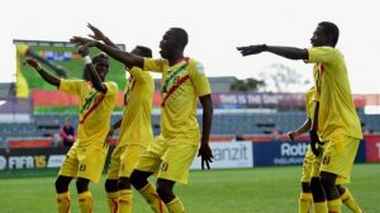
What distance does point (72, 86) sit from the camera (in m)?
11.9

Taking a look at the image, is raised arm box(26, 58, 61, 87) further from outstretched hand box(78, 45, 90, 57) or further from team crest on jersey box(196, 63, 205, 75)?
team crest on jersey box(196, 63, 205, 75)

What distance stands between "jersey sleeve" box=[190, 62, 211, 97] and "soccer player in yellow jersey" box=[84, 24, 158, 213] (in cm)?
155

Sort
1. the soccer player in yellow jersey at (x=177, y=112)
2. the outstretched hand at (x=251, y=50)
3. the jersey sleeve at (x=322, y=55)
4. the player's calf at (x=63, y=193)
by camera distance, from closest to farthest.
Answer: the outstretched hand at (x=251, y=50), the jersey sleeve at (x=322, y=55), the soccer player in yellow jersey at (x=177, y=112), the player's calf at (x=63, y=193)

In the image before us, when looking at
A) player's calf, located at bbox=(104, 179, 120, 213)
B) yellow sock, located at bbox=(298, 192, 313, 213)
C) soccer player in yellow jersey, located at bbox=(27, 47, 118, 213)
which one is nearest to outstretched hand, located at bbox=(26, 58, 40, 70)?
soccer player in yellow jersey, located at bbox=(27, 47, 118, 213)

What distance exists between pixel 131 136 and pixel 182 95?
5.86 feet

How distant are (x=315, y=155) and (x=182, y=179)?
6.02ft

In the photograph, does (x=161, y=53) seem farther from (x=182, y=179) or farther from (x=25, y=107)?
(x=25, y=107)

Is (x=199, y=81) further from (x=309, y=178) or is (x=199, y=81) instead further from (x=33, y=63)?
(x=33, y=63)

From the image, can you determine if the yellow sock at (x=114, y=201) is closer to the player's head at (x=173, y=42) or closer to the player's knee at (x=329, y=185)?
the player's head at (x=173, y=42)

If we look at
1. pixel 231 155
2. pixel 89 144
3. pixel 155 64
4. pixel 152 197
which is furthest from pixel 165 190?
pixel 231 155

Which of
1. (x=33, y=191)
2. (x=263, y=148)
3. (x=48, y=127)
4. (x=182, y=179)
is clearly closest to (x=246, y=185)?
(x=33, y=191)

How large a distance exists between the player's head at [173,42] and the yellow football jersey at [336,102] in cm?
152

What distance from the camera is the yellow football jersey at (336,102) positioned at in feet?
30.6

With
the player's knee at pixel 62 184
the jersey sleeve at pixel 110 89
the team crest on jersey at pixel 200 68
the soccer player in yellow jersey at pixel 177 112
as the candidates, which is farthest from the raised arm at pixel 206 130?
the player's knee at pixel 62 184
